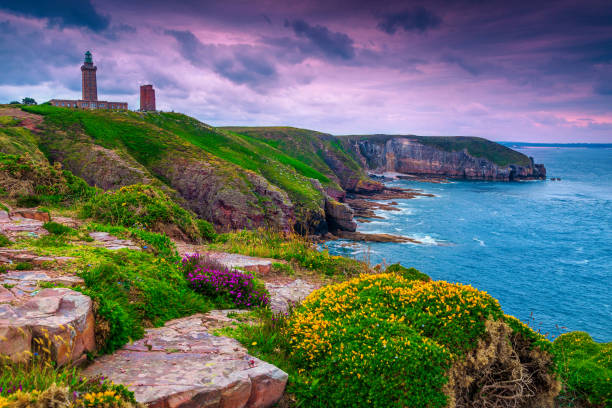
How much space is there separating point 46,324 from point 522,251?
181ft

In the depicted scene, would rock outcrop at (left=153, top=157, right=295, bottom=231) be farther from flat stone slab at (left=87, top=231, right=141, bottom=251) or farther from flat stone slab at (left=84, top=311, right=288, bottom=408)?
flat stone slab at (left=84, top=311, right=288, bottom=408)

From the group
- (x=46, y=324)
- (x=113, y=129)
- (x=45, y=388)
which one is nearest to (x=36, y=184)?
(x=46, y=324)

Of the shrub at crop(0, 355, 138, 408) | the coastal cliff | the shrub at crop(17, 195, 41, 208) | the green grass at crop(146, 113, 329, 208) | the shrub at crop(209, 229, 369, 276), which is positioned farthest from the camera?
the green grass at crop(146, 113, 329, 208)

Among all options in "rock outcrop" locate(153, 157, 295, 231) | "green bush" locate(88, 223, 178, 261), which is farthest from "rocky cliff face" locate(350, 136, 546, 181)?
"green bush" locate(88, 223, 178, 261)

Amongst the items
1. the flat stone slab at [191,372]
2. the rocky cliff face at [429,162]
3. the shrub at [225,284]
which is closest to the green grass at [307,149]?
the rocky cliff face at [429,162]

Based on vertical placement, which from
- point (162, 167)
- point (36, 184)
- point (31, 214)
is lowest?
point (31, 214)

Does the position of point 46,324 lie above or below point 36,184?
below

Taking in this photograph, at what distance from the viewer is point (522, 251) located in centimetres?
4841

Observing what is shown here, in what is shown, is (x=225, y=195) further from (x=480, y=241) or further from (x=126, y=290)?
(x=126, y=290)

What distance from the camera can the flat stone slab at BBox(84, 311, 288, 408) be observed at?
403cm

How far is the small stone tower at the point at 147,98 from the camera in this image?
71.1m

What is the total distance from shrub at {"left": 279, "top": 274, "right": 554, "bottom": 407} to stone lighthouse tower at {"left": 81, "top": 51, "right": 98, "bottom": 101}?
9596 cm

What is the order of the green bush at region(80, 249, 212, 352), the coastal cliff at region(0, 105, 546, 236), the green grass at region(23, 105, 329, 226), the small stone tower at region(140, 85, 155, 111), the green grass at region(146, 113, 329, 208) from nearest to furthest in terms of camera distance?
the green bush at region(80, 249, 212, 352), the coastal cliff at region(0, 105, 546, 236), the green grass at region(23, 105, 329, 226), the green grass at region(146, 113, 329, 208), the small stone tower at region(140, 85, 155, 111)

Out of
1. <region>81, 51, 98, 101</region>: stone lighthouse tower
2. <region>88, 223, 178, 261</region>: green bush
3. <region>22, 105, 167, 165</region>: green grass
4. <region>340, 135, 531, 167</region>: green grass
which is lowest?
<region>88, 223, 178, 261</region>: green bush
